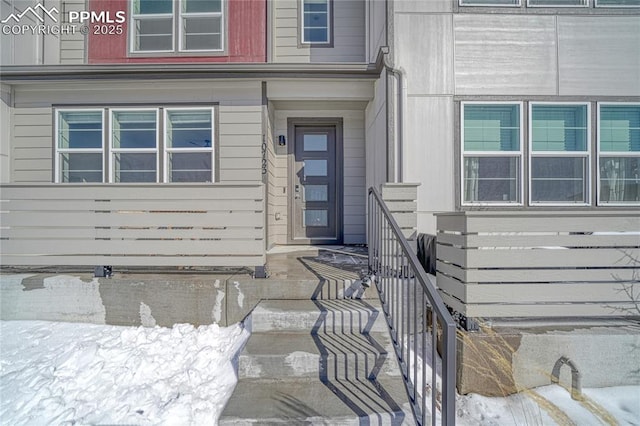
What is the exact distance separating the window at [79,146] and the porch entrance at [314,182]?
3000 mm

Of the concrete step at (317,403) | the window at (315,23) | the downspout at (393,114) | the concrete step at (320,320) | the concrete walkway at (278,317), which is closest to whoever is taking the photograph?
the concrete step at (317,403)

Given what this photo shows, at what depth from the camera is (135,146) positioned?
16.7 ft

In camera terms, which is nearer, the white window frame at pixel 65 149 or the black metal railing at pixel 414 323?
the black metal railing at pixel 414 323

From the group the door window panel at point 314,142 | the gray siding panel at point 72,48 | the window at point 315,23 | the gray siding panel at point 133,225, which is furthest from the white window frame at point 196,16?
the gray siding panel at point 133,225

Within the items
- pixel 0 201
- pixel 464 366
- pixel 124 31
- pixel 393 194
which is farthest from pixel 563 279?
pixel 124 31

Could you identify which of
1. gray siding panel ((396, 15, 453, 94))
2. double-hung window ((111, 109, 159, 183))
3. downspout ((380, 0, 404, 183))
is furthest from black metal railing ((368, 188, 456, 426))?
double-hung window ((111, 109, 159, 183))

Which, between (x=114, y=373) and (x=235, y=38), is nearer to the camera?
(x=114, y=373)

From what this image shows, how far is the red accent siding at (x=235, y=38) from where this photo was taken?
202 inches

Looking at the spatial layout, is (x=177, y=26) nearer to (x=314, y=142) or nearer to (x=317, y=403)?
(x=314, y=142)

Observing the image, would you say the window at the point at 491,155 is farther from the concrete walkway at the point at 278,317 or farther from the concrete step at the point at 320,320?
the concrete step at the point at 320,320

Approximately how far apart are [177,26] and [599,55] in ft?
19.1

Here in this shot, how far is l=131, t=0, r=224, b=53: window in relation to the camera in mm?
5133

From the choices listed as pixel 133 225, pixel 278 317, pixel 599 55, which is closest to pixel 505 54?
pixel 599 55

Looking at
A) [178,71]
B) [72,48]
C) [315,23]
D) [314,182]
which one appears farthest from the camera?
[314,182]
